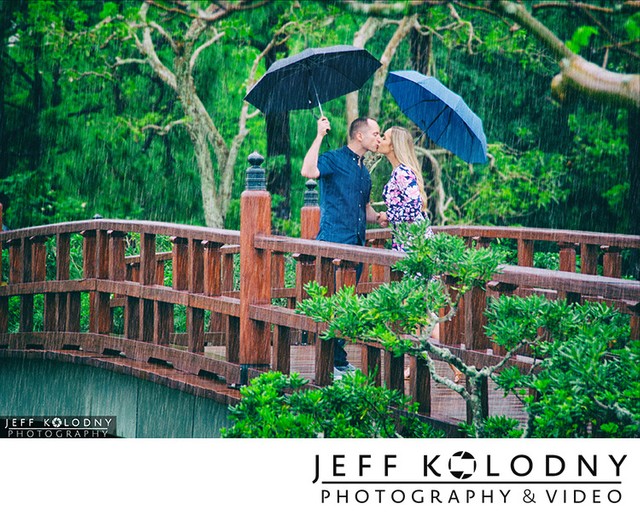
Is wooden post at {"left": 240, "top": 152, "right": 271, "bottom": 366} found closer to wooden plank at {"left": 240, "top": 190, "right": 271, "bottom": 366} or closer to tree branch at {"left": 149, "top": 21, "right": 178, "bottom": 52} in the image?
wooden plank at {"left": 240, "top": 190, "right": 271, "bottom": 366}

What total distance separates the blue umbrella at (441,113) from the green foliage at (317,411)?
2.38 meters

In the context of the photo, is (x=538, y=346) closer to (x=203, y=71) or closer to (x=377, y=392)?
(x=377, y=392)

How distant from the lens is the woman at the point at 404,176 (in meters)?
6.38

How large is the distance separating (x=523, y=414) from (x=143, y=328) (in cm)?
295

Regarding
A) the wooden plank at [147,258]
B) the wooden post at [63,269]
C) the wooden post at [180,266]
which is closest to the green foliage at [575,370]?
the wooden post at [180,266]

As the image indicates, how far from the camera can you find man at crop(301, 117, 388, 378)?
635cm

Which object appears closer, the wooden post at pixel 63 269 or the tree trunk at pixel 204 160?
the wooden post at pixel 63 269

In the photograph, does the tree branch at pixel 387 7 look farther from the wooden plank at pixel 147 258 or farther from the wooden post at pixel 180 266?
the wooden plank at pixel 147 258

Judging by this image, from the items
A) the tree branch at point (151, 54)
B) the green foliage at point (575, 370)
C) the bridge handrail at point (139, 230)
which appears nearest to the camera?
the green foliage at point (575, 370)

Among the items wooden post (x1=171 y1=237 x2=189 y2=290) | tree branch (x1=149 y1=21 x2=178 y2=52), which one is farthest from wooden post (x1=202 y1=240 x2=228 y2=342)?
tree branch (x1=149 y1=21 x2=178 y2=52)

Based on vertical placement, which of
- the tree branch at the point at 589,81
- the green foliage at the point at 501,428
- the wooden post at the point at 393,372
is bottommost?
the green foliage at the point at 501,428
